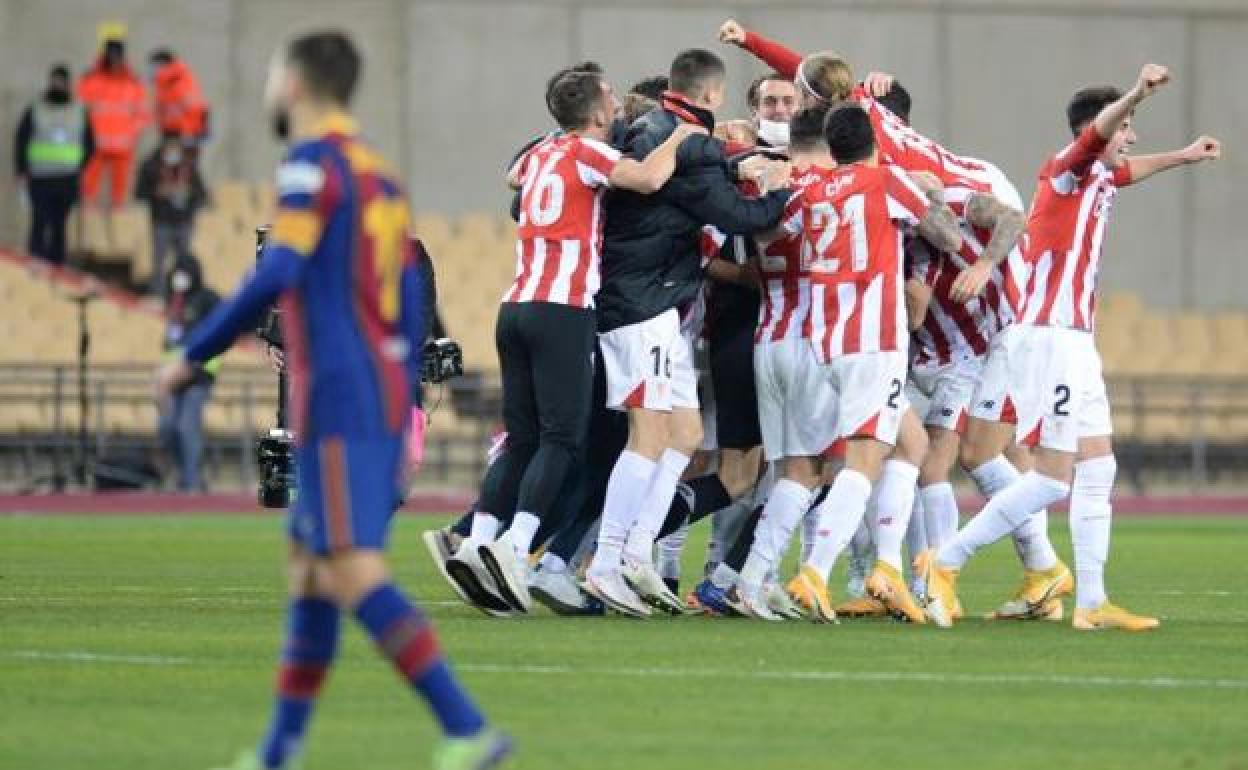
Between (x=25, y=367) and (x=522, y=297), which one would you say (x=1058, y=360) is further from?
(x=25, y=367)

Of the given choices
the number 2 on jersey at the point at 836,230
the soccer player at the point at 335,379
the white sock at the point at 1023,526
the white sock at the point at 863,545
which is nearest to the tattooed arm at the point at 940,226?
the number 2 on jersey at the point at 836,230

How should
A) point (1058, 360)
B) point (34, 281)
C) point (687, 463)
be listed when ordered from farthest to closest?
point (34, 281), point (687, 463), point (1058, 360)

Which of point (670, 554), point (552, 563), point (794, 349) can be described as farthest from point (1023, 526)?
point (552, 563)

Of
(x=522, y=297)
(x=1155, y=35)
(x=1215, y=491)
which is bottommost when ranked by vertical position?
(x=1215, y=491)

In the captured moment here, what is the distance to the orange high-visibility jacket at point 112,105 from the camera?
29.5 meters

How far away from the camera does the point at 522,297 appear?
41.8 feet

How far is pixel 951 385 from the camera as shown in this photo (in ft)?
44.4

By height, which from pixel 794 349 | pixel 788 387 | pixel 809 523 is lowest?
pixel 809 523

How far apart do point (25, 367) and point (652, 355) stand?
49.7 ft

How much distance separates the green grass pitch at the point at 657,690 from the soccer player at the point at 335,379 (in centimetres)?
49

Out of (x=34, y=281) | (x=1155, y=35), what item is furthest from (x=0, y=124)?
(x=1155, y=35)

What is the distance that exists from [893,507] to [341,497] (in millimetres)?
5886

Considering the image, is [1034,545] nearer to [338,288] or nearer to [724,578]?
[724,578]

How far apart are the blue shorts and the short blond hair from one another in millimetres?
6237
